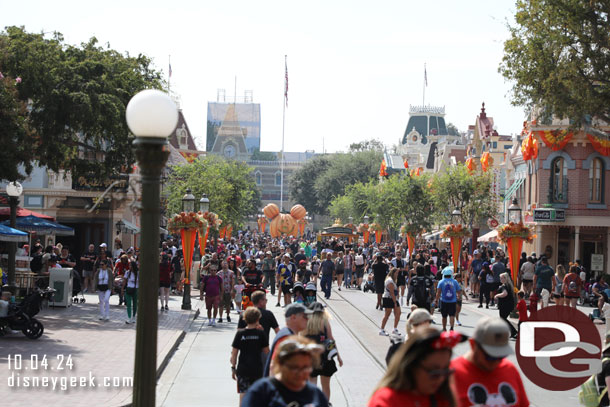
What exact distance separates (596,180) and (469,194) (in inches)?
433

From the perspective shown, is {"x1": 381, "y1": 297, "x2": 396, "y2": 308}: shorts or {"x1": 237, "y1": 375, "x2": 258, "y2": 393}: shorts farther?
{"x1": 381, "y1": 297, "x2": 396, "y2": 308}: shorts

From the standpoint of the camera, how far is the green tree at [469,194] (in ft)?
164

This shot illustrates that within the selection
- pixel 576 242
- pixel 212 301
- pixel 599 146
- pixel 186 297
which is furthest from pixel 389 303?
pixel 599 146

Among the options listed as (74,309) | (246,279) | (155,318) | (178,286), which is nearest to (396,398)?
(155,318)

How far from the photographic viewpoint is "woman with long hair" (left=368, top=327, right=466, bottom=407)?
4.33 m

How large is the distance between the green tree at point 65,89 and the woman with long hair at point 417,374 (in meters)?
19.3

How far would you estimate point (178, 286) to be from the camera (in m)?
32.6

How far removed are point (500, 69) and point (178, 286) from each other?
14.2 metres

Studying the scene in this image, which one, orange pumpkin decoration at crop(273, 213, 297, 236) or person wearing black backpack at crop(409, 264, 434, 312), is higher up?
orange pumpkin decoration at crop(273, 213, 297, 236)

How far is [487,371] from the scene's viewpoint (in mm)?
5180

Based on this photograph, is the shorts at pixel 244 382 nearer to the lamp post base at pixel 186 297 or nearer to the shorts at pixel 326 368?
the shorts at pixel 326 368

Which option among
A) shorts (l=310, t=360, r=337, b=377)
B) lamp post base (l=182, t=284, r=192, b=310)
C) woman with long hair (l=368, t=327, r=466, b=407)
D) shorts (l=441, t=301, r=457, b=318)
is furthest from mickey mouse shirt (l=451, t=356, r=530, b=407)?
lamp post base (l=182, t=284, r=192, b=310)

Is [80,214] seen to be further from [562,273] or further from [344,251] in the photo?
[562,273]

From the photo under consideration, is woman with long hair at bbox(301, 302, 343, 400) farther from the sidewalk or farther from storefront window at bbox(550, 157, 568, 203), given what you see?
storefront window at bbox(550, 157, 568, 203)
